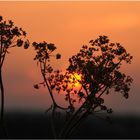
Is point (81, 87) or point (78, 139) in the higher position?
point (81, 87)

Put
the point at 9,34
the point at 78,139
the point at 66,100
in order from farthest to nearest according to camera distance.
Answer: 1. the point at 78,139
2. the point at 66,100
3. the point at 9,34

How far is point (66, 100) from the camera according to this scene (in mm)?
55688

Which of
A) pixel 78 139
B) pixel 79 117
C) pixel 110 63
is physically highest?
pixel 110 63

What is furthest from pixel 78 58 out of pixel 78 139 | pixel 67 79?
pixel 78 139

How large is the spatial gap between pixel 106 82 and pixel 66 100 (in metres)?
3.86

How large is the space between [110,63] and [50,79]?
524cm

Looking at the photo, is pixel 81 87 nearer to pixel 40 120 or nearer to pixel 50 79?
pixel 50 79

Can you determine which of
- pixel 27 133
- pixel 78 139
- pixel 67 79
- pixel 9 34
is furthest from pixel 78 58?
pixel 78 139

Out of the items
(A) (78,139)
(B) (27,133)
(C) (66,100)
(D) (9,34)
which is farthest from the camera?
(A) (78,139)

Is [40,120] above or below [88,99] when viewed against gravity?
below

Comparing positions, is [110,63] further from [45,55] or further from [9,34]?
[9,34]

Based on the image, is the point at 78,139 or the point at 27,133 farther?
the point at 78,139

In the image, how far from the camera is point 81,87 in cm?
5516

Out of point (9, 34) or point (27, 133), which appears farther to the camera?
point (27, 133)
